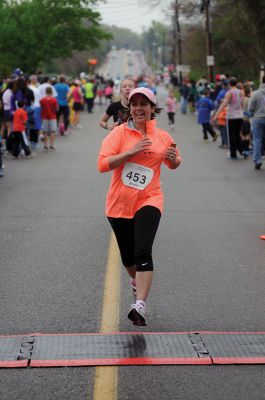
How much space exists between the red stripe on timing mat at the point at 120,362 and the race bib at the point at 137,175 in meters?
1.34

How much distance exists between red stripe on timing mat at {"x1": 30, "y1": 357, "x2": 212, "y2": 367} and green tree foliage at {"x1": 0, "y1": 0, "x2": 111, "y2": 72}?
149 ft

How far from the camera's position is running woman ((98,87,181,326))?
6.00 metres

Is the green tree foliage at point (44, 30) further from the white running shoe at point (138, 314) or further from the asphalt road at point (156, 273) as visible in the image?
the white running shoe at point (138, 314)

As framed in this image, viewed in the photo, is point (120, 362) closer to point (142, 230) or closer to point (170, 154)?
point (142, 230)

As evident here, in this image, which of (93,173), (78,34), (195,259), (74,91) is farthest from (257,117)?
(78,34)

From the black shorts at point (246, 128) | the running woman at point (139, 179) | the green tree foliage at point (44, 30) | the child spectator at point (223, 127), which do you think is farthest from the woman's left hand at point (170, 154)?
the green tree foliage at point (44, 30)

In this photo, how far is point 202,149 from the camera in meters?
22.9

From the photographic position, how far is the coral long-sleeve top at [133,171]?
608cm

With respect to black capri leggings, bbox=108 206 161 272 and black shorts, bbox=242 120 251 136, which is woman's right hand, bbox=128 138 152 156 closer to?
black capri leggings, bbox=108 206 161 272

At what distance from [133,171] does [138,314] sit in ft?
3.36

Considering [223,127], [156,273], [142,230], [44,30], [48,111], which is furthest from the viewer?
[44,30]

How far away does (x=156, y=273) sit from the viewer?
802cm

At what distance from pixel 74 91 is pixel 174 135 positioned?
193 inches

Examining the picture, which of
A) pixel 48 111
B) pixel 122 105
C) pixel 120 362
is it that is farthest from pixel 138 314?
pixel 48 111
